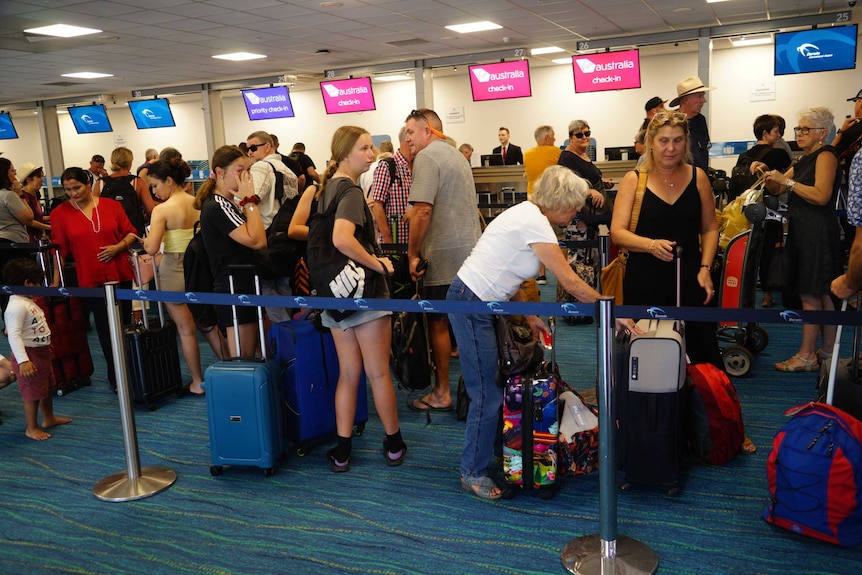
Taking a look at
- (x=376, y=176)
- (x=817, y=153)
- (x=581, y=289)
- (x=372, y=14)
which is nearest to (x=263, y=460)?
(x=581, y=289)

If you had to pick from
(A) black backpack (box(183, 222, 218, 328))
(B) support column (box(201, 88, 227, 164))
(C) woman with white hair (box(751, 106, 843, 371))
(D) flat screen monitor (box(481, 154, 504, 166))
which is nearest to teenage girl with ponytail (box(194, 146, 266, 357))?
(A) black backpack (box(183, 222, 218, 328))

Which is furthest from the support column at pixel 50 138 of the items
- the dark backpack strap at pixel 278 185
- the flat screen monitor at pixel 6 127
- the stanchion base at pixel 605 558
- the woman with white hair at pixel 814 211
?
the stanchion base at pixel 605 558

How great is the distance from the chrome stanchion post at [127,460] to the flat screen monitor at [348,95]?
1126 centimetres

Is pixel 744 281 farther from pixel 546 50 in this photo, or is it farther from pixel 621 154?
pixel 546 50

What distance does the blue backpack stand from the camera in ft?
8.30

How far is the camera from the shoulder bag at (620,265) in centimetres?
340

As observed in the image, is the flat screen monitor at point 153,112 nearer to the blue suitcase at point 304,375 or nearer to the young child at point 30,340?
the young child at point 30,340

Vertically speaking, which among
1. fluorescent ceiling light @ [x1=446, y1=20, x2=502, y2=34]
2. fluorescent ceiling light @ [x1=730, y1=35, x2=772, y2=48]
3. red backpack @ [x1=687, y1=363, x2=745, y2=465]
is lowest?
red backpack @ [x1=687, y1=363, x2=745, y2=465]

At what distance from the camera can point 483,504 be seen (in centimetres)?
311

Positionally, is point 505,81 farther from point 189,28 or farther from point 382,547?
point 382,547

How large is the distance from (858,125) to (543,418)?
2.94 metres

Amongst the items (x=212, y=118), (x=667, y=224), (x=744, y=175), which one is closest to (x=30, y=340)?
(x=667, y=224)

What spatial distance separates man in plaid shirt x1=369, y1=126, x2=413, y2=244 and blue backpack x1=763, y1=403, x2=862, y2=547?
294cm

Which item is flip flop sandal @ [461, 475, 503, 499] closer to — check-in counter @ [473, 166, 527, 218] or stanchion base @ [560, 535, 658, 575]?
stanchion base @ [560, 535, 658, 575]
